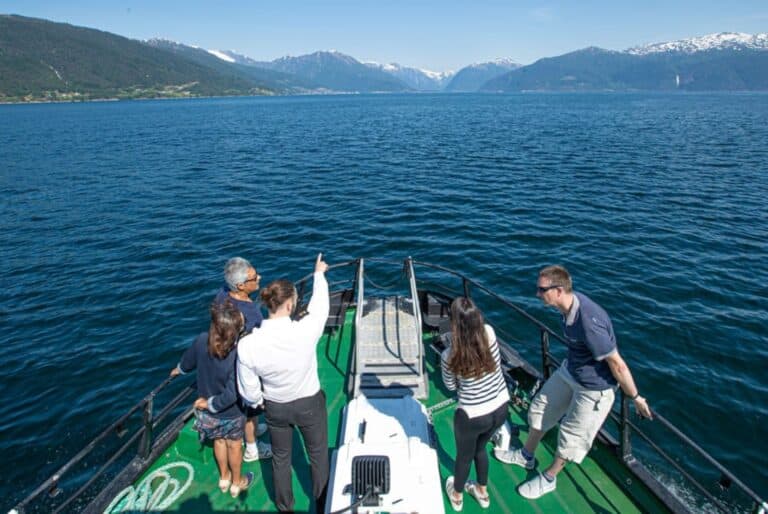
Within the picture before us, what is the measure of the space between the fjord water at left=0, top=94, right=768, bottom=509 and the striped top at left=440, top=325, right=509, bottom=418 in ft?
25.8

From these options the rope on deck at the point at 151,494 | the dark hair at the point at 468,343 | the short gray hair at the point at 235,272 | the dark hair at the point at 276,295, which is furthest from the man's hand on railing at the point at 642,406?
the rope on deck at the point at 151,494

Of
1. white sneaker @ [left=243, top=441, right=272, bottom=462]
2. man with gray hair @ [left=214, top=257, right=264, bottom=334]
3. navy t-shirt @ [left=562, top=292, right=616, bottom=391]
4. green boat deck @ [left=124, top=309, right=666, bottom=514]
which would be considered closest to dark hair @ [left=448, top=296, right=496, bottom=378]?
navy t-shirt @ [left=562, top=292, right=616, bottom=391]

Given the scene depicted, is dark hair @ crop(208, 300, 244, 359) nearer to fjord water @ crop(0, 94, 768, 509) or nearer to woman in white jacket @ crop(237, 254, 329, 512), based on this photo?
woman in white jacket @ crop(237, 254, 329, 512)

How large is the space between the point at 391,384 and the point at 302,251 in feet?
44.2

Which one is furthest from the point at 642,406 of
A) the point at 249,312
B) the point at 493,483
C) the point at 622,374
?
the point at 249,312

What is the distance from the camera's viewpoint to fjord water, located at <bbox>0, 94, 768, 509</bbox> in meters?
10.7

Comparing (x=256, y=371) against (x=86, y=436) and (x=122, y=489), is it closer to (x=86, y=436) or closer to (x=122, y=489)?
(x=122, y=489)

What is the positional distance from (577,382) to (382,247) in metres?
15.1

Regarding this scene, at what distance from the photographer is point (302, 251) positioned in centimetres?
1933

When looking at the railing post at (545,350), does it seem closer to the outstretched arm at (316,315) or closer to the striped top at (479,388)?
the striped top at (479,388)

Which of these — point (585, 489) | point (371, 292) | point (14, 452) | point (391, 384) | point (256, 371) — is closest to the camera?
point (256, 371)

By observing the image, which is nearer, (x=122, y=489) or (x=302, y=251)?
(x=122, y=489)

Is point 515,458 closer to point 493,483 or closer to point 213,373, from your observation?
point 493,483

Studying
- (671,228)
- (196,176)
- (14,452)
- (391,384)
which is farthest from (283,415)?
(196,176)
